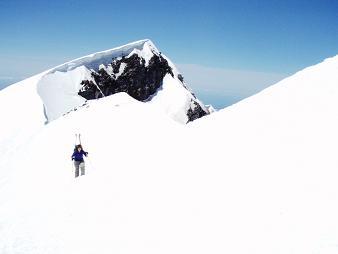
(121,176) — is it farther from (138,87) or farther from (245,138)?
(138,87)

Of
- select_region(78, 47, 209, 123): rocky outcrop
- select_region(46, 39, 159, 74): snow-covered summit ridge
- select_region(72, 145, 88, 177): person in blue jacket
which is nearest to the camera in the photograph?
select_region(72, 145, 88, 177): person in blue jacket

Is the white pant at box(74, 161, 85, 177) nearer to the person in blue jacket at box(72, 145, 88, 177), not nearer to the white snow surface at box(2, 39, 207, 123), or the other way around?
the person in blue jacket at box(72, 145, 88, 177)

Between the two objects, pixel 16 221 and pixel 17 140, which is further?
pixel 17 140

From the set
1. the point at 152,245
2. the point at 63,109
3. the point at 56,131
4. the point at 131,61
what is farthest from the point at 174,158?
the point at 131,61

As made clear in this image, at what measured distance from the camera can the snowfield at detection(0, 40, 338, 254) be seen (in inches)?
463

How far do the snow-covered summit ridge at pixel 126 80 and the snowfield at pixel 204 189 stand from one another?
4758 centimetres

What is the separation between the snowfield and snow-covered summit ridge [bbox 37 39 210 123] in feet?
156

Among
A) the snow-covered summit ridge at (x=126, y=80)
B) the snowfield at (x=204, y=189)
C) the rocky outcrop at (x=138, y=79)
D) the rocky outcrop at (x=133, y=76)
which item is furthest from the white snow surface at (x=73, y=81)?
the snowfield at (x=204, y=189)

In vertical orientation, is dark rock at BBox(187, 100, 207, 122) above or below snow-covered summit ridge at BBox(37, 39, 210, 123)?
below

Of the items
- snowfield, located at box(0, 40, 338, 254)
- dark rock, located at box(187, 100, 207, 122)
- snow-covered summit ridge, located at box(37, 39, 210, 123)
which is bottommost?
snowfield, located at box(0, 40, 338, 254)

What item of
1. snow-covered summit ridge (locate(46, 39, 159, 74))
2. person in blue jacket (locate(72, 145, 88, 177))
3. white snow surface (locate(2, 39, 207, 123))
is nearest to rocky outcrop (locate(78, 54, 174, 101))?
white snow surface (locate(2, 39, 207, 123))

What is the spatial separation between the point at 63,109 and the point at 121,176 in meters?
48.5

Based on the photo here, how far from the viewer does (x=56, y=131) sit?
3681 centimetres

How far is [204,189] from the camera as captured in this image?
15188mm
